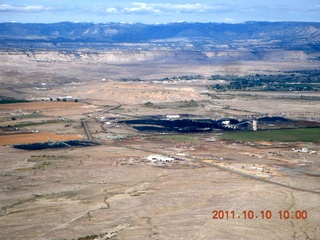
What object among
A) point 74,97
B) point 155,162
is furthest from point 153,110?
point 155,162

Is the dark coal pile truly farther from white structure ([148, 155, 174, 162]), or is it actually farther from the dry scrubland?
white structure ([148, 155, 174, 162])

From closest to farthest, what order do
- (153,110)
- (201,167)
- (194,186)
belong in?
(194,186)
(201,167)
(153,110)

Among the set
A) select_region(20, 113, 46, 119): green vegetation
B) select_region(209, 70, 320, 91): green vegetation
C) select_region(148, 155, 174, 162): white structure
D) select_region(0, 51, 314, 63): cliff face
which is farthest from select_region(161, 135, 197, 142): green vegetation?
select_region(0, 51, 314, 63): cliff face

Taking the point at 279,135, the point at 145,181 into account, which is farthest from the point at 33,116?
the point at 145,181

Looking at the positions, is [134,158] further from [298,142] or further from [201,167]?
[298,142]

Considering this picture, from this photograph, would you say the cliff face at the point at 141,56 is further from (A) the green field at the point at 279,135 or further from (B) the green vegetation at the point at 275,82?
(A) the green field at the point at 279,135

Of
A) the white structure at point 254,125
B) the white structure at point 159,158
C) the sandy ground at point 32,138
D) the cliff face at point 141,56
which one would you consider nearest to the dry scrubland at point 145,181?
the sandy ground at point 32,138
